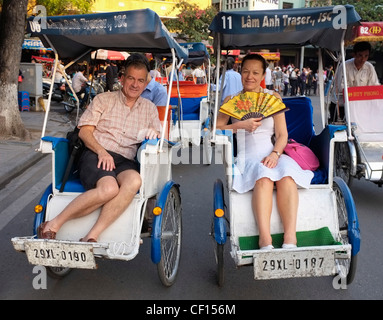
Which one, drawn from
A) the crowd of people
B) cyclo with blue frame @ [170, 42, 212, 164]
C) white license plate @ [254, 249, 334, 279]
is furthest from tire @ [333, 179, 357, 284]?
the crowd of people

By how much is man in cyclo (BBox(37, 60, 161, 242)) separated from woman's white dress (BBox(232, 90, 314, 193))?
0.76 m

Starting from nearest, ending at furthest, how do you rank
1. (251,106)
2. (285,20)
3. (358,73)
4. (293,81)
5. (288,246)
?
(288,246) < (285,20) < (251,106) < (358,73) < (293,81)

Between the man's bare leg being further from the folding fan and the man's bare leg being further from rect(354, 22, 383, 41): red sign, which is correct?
rect(354, 22, 383, 41): red sign

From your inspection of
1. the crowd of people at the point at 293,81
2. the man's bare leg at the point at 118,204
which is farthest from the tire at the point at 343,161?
the crowd of people at the point at 293,81

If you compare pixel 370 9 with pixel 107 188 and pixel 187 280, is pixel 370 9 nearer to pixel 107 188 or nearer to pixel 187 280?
pixel 187 280

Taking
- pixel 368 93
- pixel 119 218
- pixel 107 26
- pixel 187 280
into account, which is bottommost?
pixel 187 280

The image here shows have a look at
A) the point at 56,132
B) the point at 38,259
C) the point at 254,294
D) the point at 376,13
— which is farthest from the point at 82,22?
the point at 376,13

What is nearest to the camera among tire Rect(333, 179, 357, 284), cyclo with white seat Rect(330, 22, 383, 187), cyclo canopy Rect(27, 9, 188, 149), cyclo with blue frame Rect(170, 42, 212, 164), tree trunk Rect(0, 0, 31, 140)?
tire Rect(333, 179, 357, 284)

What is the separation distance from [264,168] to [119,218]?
1.18m

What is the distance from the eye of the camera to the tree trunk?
8.43m

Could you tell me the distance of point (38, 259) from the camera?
286cm

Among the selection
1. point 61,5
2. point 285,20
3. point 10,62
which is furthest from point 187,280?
point 61,5

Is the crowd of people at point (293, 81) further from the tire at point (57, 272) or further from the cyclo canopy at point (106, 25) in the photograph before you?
the tire at point (57, 272)

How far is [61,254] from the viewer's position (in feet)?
9.30
